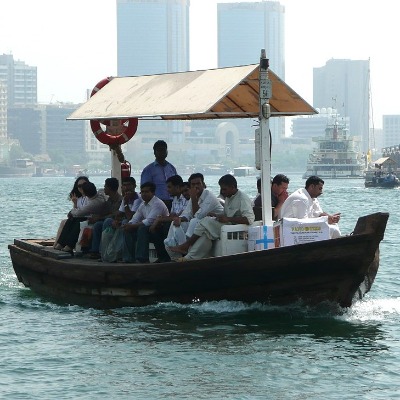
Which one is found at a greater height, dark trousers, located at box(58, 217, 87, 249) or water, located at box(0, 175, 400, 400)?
dark trousers, located at box(58, 217, 87, 249)

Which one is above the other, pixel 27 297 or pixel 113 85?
pixel 113 85

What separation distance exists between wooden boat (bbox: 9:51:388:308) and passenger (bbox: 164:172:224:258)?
1.31 feet

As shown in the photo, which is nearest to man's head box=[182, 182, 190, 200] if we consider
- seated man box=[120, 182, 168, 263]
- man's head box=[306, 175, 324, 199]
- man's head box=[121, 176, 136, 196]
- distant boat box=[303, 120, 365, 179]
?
seated man box=[120, 182, 168, 263]

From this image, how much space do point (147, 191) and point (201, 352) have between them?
3152 millimetres

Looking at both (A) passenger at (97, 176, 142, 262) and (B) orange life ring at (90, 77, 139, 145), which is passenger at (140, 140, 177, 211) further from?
(B) orange life ring at (90, 77, 139, 145)

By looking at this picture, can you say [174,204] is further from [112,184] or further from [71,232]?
[71,232]

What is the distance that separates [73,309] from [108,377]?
4204 millimetres

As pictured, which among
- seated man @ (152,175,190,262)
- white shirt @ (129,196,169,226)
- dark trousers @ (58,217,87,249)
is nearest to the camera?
seated man @ (152,175,190,262)

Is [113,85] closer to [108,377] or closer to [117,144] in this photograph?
[117,144]

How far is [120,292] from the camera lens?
16.5 meters

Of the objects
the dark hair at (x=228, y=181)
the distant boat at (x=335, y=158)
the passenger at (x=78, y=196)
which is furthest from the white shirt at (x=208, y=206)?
the distant boat at (x=335, y=158)

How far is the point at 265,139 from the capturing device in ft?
50.2

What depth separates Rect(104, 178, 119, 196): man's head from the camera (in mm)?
17781

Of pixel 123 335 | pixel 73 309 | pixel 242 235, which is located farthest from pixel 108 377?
pixel 73 309
